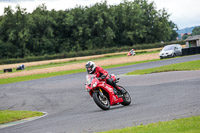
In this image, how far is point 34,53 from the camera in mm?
94812

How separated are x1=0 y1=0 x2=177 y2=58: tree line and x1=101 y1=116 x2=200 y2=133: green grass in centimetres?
8678

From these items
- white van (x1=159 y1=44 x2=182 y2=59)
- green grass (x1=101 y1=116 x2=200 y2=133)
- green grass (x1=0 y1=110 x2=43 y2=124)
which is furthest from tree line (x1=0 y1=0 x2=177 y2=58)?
green grass (x1=101 y1=116 x2=200 y2=133)

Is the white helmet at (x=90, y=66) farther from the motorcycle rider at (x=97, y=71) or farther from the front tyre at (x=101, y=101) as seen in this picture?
the front tyre at (x=101, y=101)

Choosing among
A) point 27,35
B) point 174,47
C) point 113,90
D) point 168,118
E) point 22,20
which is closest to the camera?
point 168,118

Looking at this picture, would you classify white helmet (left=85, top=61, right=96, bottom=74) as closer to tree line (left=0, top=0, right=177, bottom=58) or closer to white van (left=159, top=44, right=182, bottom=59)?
white van (left=159, top=44, right=182, bottom=59)

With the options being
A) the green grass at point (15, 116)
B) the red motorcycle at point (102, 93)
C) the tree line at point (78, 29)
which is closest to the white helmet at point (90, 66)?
the red motorcycle at point (102, 93)

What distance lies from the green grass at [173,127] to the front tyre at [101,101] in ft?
14.0

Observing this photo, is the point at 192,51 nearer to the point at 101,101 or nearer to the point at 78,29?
the point at 101,101

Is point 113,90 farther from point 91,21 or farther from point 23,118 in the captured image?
point 91,21

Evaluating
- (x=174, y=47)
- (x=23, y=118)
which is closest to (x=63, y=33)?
(x=174, y=47)

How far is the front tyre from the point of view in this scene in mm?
11711

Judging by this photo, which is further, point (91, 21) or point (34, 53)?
point (91, 21)

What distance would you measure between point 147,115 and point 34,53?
8742 cm

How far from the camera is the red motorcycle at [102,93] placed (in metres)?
11.8
